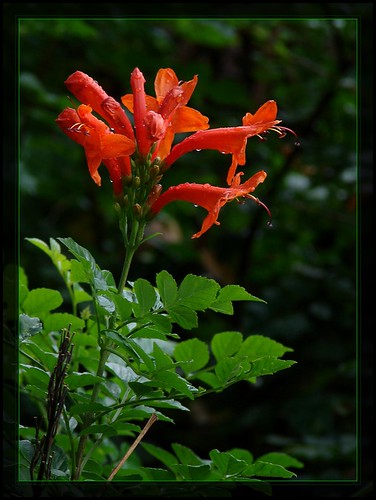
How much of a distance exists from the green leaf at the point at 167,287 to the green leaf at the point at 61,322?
0.16 metres

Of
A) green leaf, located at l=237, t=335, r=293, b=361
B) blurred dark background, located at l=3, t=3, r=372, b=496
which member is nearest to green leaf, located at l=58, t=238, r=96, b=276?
green leaf, located at l=237, t=335, r=293, b=361

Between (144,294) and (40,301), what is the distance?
210 mm

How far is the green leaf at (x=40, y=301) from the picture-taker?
34.3 inches

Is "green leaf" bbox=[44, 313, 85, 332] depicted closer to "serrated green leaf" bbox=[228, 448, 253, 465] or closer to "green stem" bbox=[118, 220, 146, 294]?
"green stem" bbox=[118, 220, 146, 294]

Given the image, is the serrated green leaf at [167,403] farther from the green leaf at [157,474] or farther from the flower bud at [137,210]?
the flower bud at [137,210]

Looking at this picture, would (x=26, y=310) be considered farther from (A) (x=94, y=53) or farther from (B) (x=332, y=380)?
(A) (x=94, y=53)

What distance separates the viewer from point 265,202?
2.31 m

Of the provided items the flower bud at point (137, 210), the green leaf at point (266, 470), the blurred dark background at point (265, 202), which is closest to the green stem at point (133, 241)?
the flower bud at point (137, 210)

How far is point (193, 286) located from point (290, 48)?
240 centimetres

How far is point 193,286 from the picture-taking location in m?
0.72

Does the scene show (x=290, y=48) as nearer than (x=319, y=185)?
No

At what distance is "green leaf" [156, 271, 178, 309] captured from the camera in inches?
28.6

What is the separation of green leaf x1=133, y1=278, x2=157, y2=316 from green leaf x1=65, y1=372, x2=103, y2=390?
3.5 inches
